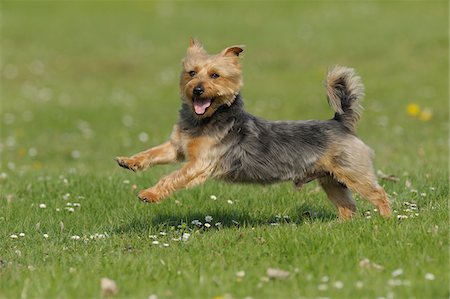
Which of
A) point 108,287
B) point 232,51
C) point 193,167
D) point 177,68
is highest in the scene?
point 177,68

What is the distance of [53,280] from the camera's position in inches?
216

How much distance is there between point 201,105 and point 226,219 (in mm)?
1415

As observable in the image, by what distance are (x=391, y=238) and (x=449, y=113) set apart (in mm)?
11243

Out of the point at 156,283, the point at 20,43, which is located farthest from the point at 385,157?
the point at 20,43

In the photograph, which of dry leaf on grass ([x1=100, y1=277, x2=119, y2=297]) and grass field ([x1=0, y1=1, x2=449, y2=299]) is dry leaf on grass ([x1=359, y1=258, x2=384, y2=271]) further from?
dry leaf on grass ([x1=100, y1=277, x2=119, y2=297])

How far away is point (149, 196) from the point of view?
680cm

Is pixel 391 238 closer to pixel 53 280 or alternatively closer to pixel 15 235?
pixel 53 280

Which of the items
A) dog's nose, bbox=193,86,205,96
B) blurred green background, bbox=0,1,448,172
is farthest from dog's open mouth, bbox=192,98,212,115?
blurred green background, bbox=0,1,448,172

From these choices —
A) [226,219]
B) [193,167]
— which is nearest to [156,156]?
[193,167]

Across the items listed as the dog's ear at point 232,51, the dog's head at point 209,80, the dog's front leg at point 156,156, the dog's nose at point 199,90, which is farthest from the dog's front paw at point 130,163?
the dog's ear at point 232,51

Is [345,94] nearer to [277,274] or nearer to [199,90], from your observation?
[199,90]

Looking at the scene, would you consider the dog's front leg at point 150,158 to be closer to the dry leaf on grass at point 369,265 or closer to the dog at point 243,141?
the dog at point 243,141

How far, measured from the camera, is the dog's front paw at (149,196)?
6.78 meters

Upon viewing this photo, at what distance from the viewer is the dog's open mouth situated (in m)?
7.10
